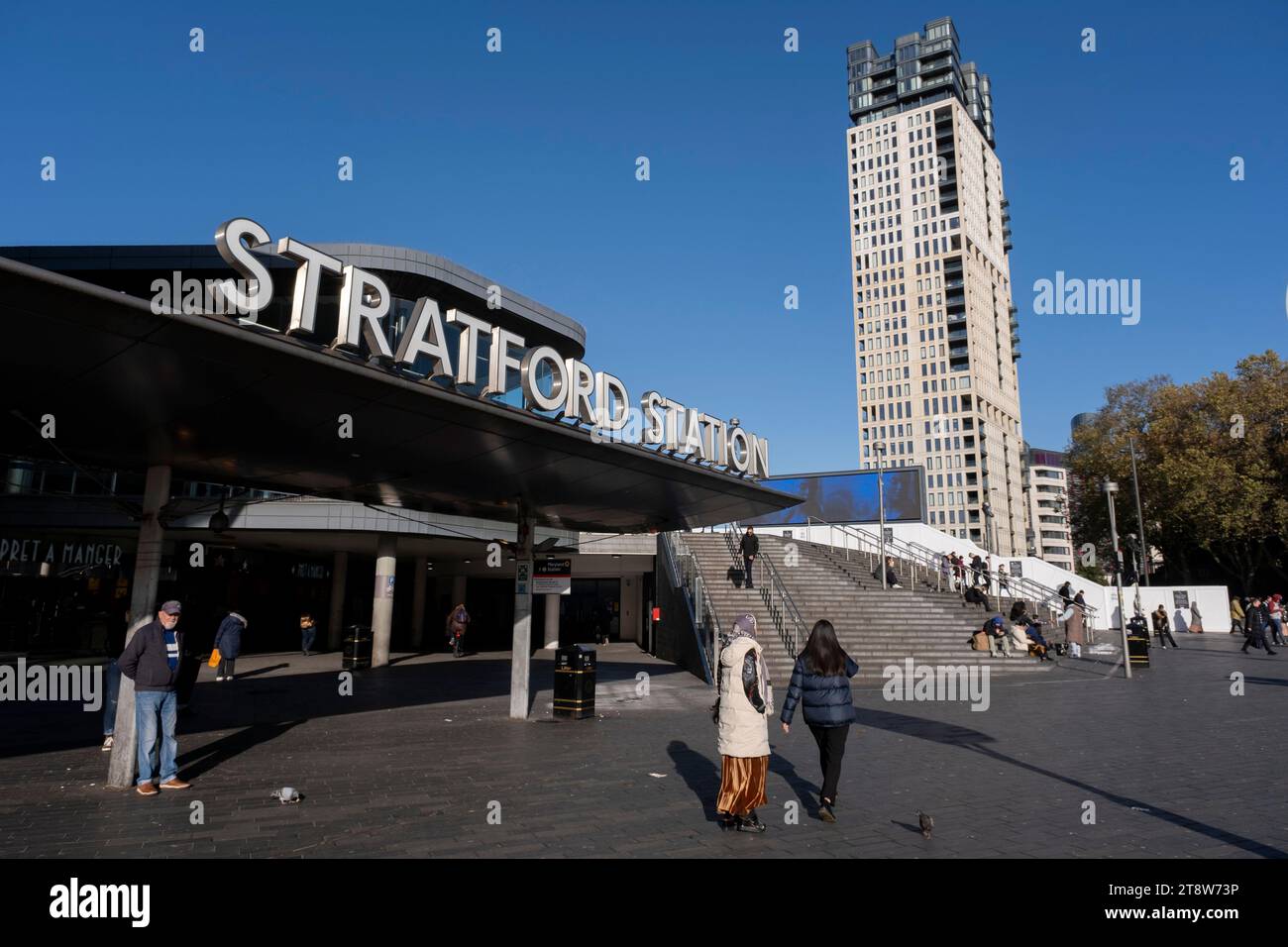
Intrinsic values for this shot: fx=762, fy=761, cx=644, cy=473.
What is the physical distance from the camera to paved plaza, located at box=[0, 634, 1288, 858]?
6.20 m

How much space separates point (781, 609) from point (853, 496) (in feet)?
57.4

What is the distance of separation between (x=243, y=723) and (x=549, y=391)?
25.0 ft

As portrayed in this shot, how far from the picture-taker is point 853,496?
38.6 m

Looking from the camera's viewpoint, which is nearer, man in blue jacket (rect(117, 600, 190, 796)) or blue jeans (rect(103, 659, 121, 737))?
man in blue jacket (rect(117, 600, 190, 796))

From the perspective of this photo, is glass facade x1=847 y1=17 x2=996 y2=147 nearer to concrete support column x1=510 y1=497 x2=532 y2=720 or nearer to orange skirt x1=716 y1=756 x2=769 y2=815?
concrete support column x1=510 y1=497 x2=532 y2=720

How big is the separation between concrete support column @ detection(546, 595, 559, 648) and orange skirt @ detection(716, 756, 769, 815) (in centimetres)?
2652

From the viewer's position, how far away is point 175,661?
817 centimetres

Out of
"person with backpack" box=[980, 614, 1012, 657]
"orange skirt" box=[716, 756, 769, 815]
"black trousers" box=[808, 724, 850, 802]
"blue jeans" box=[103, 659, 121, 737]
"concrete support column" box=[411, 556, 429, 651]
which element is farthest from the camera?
"concrete support column" box=[411, 556, 429, 651]
